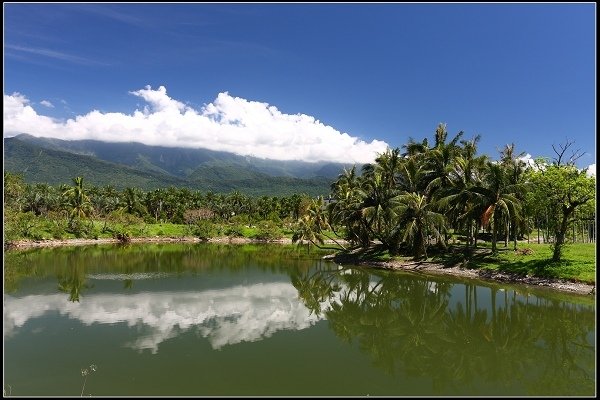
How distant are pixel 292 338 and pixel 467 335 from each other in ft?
29.6

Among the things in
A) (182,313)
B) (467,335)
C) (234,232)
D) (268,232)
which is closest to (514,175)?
(467,335)

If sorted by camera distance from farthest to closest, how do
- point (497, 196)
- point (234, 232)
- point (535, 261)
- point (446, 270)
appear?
point (234, 232) → point (446, 270) → point (497, 196) → point (535, 261)

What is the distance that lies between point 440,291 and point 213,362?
2113 cm

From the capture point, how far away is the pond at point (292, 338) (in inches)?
577

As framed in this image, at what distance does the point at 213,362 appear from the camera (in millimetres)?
16516

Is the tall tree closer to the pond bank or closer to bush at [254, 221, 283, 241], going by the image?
the pond bank

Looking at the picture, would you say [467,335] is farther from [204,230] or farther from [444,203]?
[204,230]

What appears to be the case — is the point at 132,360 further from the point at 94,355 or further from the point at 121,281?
the point at 121,281

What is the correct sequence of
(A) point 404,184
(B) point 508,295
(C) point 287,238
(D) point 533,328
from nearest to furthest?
(D) point 533,328 < (B) point 508,295 < (A) point 404,184 < (C) point 287,238

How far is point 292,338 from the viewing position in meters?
20.2

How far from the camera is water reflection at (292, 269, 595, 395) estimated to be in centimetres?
1565

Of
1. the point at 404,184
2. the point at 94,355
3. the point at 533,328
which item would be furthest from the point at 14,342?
the point at 404,184

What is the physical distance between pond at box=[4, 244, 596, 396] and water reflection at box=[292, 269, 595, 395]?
0.27ft

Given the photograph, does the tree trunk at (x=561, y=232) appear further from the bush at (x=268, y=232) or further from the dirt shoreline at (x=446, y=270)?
the bush at (x=268, y=232)
